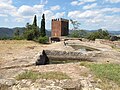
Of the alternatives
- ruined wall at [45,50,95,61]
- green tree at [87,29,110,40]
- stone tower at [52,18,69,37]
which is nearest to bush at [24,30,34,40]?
ruined wall at [45,50,95,61]

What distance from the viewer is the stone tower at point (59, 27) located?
62.6 m

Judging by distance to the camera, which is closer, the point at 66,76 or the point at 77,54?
the point at 66,76

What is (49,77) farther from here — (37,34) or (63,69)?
(37,34)

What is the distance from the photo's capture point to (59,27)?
62.6 meters

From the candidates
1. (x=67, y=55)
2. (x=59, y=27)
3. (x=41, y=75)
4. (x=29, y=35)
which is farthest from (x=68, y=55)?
(x=59, y=27)

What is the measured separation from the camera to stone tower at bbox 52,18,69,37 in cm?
6259

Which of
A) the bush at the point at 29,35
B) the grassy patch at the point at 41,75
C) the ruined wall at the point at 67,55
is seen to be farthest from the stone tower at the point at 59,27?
the grassy patch at the point at 41,75

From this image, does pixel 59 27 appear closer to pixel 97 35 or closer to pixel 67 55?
pixel 97 35

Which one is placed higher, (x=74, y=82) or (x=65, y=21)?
(x=65, y=21)

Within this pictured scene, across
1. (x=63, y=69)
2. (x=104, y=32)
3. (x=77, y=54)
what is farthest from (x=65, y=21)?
(x=63, y=69)

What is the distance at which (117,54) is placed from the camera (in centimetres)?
1800

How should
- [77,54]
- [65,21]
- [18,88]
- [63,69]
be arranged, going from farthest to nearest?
[65,21]
[77,54]
[63,69]
[18,88]

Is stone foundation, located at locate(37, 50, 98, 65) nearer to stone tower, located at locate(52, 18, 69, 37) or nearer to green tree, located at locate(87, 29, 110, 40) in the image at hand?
green tree, located at locate(87, 29, 110, 40)

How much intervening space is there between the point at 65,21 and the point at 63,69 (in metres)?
56.2
